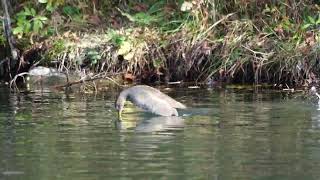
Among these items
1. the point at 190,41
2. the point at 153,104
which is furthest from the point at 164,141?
the point at 190,41

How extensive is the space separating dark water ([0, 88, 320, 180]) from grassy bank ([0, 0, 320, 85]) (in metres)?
2.72

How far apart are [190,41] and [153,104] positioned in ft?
17.8

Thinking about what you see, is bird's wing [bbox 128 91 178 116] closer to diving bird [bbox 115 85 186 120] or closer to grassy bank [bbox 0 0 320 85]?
diving bird [bbox 115 85 186 120]

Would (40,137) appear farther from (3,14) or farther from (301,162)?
(3,14)

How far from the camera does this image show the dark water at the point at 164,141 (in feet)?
23.3

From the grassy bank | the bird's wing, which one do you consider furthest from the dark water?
the grassy bank

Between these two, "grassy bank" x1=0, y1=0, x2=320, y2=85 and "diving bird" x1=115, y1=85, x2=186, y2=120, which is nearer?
"diving bird" x1=115, y1=85, x2=186, y2=120

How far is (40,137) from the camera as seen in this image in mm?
8953

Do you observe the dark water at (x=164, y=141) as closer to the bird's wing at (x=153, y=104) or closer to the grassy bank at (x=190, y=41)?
the bird's wing at (x=153, y=104)

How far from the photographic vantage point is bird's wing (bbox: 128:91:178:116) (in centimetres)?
1060

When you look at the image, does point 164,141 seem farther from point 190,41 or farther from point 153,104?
point 190,41

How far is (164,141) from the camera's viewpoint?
856 centimetres

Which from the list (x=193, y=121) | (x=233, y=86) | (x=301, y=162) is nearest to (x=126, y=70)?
(x=233, y=86)

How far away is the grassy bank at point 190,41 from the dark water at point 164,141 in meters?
2.72
